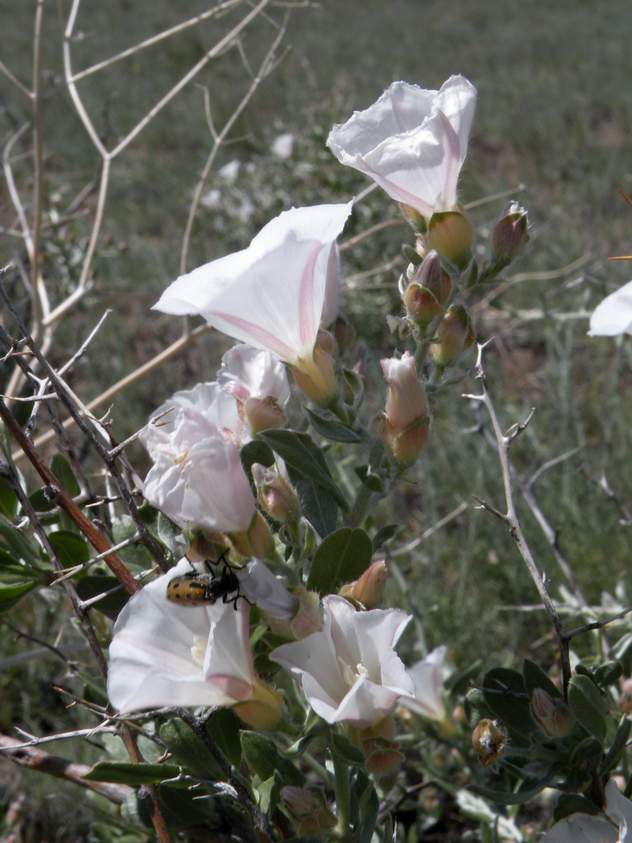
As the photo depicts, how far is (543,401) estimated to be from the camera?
3.25 meters

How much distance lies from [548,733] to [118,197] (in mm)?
6742

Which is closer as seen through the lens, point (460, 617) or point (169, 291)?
point (169, 291)

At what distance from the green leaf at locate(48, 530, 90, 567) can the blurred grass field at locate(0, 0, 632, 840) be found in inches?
14.1

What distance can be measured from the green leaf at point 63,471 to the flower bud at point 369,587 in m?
0.41

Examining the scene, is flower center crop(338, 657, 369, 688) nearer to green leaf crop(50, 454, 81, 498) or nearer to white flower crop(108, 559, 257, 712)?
white flower crop(108, 559, 257, 712)

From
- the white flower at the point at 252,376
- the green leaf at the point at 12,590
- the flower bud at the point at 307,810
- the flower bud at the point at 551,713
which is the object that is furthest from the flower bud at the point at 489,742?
the green leaf at the point at 12,590

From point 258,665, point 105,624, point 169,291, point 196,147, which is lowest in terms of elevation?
point 196,147

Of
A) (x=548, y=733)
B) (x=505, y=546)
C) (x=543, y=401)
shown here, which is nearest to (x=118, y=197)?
(x=543, y=401)

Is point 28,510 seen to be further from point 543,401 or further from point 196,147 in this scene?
point 196,147

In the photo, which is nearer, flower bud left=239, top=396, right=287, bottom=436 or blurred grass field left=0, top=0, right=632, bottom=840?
flower bud left=239, top=396, right=287, bottom=436

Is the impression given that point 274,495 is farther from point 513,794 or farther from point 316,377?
point 513,794

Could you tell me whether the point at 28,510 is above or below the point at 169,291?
below

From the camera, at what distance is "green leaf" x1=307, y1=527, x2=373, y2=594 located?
80 cm

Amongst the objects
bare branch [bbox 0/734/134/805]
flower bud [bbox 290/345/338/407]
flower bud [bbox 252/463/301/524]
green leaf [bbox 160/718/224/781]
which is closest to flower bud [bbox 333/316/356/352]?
flower bud [bbox 290/345/338/407]
